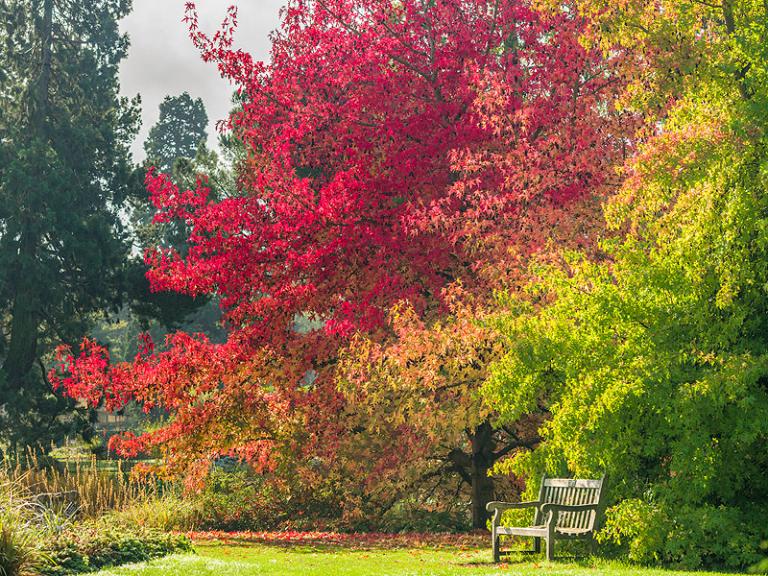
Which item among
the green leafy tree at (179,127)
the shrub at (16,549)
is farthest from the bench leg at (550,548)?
the green leafy tree at (179,127)

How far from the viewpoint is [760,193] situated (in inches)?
440

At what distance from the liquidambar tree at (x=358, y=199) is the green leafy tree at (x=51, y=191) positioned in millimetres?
12320

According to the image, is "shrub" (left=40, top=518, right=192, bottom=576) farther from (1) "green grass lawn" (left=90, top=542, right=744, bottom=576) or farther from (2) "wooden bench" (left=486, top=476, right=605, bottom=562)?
(2) "wooden bench" (left=486, top=476, right=605, bottom=562)

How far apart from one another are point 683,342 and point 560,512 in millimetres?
2482

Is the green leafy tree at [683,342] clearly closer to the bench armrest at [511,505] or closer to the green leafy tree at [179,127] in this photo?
the bench armrest at [511,505]

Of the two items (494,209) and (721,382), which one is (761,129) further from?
(494,209)

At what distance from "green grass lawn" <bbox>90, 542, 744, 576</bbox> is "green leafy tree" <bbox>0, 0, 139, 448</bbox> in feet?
50.2

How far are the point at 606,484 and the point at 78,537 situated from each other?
5982 millimetres

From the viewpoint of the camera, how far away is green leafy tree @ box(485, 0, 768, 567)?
35.4 ft

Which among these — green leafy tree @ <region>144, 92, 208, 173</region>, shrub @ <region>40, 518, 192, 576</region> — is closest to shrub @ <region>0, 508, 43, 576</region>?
shrub @ <region>40, 518, 192, 576</region>

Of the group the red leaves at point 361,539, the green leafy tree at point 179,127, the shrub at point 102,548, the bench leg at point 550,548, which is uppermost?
the green leafy tree at point 179,127

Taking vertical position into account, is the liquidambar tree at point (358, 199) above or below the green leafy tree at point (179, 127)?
below

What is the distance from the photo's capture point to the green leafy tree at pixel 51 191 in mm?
27609

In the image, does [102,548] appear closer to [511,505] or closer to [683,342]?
[511,505]
